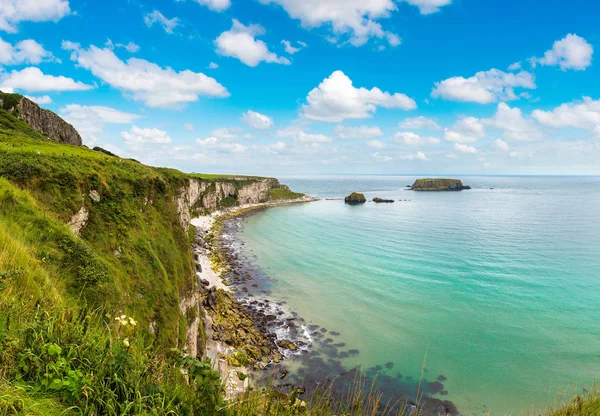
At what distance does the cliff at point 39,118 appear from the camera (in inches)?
1864

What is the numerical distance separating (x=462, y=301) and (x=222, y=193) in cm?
10073

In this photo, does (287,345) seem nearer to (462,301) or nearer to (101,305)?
(101,305)

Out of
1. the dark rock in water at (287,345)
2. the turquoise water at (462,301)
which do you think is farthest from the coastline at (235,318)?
the turquoise water at (462,301)

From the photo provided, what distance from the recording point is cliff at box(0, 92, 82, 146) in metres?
47.3

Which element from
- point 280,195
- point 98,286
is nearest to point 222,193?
point 280,195

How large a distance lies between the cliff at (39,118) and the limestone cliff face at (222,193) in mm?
26740

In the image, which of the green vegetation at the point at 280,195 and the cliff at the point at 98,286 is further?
the green vegetation at the point at 280,195

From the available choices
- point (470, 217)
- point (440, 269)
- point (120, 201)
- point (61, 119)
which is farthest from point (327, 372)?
point (470, 217)

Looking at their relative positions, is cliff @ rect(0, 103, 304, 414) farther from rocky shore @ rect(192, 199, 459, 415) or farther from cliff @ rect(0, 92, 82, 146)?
cliff @ rect(0, 92, 82, 146)

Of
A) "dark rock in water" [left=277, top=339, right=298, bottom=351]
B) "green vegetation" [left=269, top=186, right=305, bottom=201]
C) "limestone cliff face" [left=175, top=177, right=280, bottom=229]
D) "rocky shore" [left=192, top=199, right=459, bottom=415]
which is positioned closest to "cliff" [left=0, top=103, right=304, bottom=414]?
"rocky shore" [left=192, top=199, right=459, bottom=415]

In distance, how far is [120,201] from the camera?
75.3 feet

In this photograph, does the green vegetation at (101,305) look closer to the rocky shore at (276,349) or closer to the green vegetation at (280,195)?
the rocky shore at (276,349)

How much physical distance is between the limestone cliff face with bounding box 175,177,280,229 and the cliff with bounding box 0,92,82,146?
26.7 meters

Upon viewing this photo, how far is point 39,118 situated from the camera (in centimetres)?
5469
